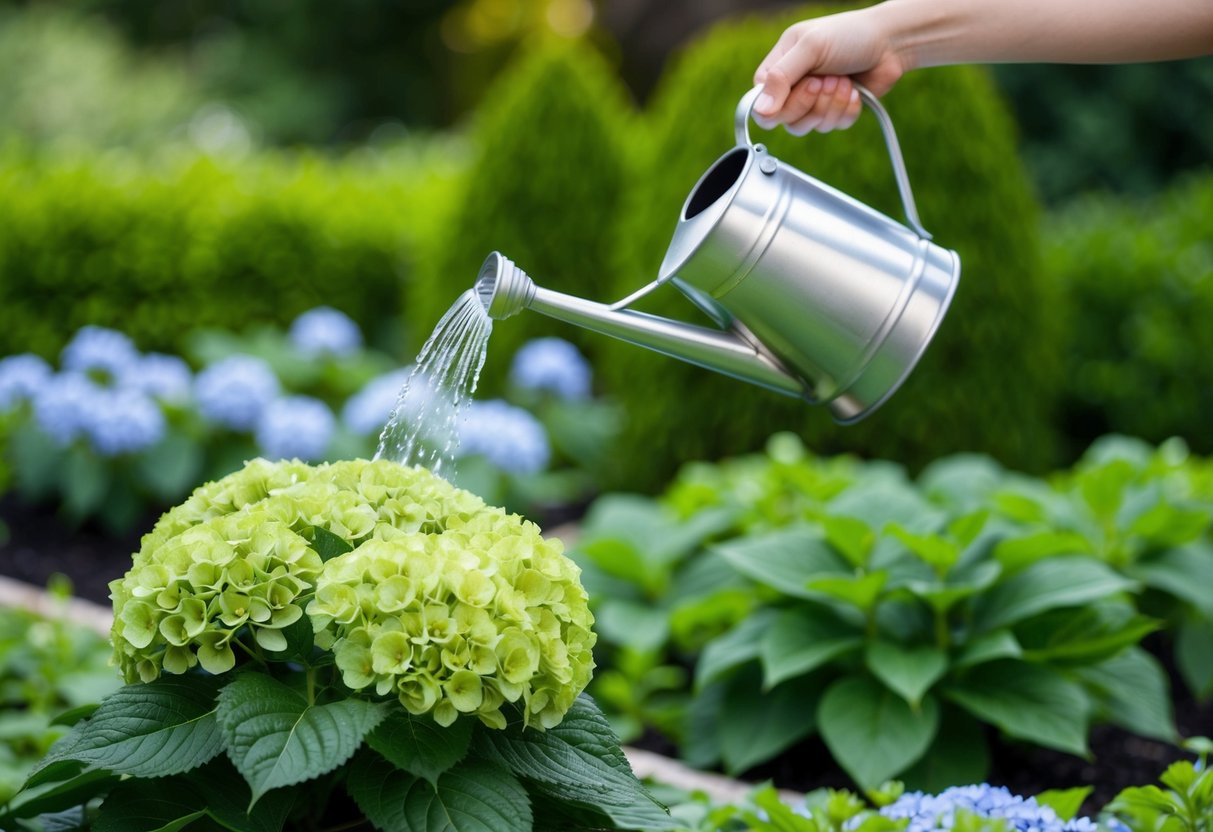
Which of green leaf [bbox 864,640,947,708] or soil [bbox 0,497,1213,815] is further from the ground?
green leaf [bbox 864,640,947,708]

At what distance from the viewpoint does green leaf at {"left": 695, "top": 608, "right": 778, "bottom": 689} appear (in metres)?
2.36

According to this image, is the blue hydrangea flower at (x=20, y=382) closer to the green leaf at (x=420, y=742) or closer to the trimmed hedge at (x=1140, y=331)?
the green leaf at (x=420, y=742)

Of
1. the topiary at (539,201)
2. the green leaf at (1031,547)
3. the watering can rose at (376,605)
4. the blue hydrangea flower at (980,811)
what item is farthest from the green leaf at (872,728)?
the topiary at (539,201)

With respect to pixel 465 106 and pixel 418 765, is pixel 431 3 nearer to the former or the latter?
pixel 465 106

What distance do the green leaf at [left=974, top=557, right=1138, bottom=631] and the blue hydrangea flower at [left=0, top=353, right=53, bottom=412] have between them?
3.12 metres

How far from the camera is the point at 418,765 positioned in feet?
4.31

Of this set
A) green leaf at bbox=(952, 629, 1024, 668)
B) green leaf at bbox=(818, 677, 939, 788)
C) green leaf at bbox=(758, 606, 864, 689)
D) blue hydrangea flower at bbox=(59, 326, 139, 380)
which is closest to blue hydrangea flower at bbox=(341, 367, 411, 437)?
blue hydrangea flower at bbox=(59, 326, 139, 380)

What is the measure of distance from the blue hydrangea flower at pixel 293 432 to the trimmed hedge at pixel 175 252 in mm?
1419

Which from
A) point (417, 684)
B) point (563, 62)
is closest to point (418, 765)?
Result: point (417, 684)

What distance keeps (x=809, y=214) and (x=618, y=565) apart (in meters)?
1.40

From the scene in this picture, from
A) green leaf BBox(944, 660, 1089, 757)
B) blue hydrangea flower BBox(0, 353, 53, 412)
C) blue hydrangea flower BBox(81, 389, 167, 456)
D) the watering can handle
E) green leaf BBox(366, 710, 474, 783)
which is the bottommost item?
blue hydrangea flower BBox(0, 353, 53, 412)

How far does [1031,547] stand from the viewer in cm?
235

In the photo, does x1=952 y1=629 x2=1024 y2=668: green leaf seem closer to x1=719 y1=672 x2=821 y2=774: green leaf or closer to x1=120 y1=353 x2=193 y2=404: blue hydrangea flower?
x1=719 y1=672 x2=821 y2=774: green leaf

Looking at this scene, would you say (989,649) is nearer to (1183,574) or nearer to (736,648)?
(736,648)
